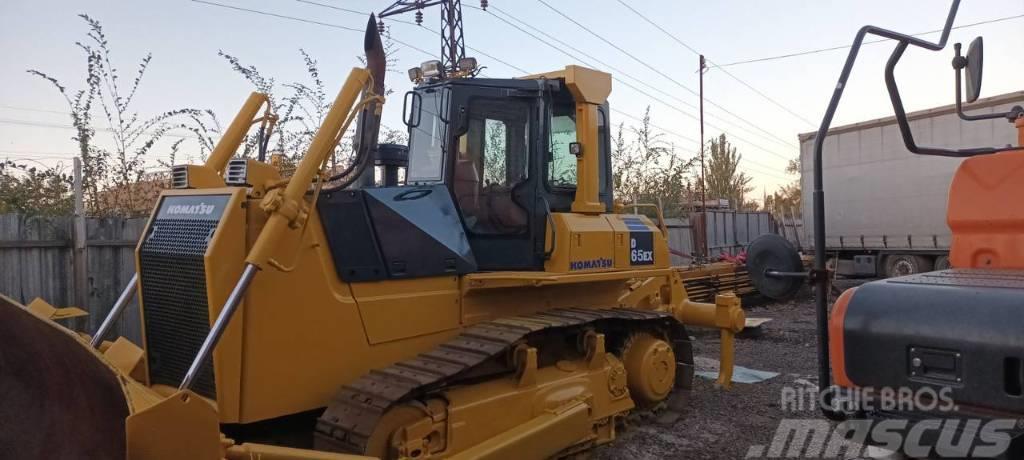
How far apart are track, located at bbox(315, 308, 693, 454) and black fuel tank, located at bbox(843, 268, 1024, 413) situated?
230cm

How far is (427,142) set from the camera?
5.41m

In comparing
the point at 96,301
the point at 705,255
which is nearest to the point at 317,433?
the point at 96,301

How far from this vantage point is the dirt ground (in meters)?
5.35

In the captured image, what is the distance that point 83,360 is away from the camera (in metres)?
2.87

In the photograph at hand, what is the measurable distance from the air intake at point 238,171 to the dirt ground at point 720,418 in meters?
2.98

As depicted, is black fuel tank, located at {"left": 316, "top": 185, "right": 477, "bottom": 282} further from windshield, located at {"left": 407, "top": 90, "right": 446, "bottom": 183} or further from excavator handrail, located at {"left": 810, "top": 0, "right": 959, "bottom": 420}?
excavator handrail, located at {"left": 810, "top": 0, "right": 959, "bottom": 420}

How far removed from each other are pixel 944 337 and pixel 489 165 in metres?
3.65

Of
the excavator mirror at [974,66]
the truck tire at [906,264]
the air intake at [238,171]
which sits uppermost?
the excavator mirror at [974,66]

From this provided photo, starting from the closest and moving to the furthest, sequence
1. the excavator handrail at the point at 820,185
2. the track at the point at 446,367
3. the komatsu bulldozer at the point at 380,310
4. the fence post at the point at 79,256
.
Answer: the excavator handrail at the point at 820,185 → the komatsu bulldozer at the point at 380,310 → the track at the point at 446,367 → the fence post at the point at 79,256

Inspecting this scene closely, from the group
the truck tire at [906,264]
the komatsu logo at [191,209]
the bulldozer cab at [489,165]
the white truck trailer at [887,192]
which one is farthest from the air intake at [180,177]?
the truck tire at [906,264]

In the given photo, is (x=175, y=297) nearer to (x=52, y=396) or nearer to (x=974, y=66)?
(x=52, y=396)

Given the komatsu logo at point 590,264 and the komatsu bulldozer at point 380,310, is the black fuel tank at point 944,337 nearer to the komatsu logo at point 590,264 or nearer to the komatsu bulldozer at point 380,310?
the komatsu bulldozer at point 380,310

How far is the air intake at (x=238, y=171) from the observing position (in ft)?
12.4

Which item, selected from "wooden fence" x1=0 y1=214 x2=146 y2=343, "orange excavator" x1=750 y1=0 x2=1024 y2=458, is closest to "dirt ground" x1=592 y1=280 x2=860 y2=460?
"orange excavator" x1=750 y1=0 x2=1024 y2=458
